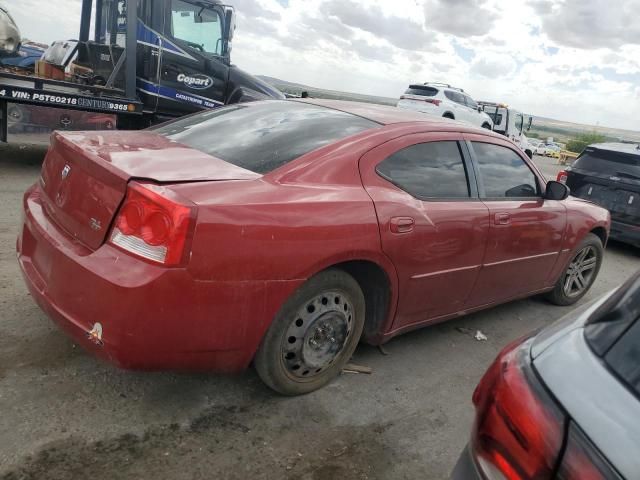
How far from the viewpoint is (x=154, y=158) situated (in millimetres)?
2619

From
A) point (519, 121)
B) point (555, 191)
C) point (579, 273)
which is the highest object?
point (519, 121)

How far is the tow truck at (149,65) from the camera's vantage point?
7992mm

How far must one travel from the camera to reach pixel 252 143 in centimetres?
298

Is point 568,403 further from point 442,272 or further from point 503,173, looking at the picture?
point 503,173

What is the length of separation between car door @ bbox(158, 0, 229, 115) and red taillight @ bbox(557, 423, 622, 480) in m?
8.42

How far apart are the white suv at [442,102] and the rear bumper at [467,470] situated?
19000 millimetres

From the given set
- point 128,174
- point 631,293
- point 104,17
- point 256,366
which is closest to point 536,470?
point 631,293

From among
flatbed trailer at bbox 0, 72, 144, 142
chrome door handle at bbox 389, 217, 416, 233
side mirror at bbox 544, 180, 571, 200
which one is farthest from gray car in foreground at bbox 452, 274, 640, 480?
flatbed trailer at bbox 0, 72, 144, 142

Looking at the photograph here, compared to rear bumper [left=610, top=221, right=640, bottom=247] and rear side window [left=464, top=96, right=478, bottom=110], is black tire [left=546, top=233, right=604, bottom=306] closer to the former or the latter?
rear bumper [left=610, top=221, right=640, bottom=247]

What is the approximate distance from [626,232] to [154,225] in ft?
22.9

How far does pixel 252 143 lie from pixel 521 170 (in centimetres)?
217

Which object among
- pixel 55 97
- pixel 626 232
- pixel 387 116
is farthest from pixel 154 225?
pixel 626 232

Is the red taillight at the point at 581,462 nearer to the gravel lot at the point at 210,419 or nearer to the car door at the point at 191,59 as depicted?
the gravel lot at the point at 210,419

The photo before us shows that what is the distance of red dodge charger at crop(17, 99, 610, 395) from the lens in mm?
2207
